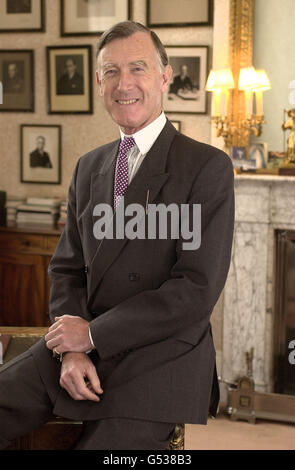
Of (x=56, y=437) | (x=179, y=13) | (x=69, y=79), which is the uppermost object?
(x=179, y=13)

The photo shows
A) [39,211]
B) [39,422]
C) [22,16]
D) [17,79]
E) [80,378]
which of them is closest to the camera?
[80,378]

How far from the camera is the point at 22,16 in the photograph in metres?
5.04

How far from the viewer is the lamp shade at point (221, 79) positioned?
4.15m

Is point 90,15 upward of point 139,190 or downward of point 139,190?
upward

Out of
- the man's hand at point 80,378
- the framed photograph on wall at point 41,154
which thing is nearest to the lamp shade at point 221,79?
the framed photograph on wall at point 41,154

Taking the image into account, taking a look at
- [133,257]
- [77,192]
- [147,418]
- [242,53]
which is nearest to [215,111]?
[242,53]

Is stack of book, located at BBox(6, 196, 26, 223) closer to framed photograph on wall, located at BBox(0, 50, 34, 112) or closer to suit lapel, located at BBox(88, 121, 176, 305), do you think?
framed photograph on wall, located at BBox(0, 50, 34, 112)

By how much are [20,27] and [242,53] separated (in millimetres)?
1884

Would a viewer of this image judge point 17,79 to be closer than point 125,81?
No

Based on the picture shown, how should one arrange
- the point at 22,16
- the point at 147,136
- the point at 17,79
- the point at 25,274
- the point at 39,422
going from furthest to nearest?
1. the point at 17,79
2. the point at 22,16
3. the point at 25,274
4. the point at 147,136
5. the point at 39,422

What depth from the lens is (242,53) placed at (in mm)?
4203

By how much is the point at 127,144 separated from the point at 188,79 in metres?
2.67

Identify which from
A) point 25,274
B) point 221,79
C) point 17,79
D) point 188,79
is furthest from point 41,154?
point 221,79

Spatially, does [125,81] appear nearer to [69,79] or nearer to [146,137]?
[146,137]
